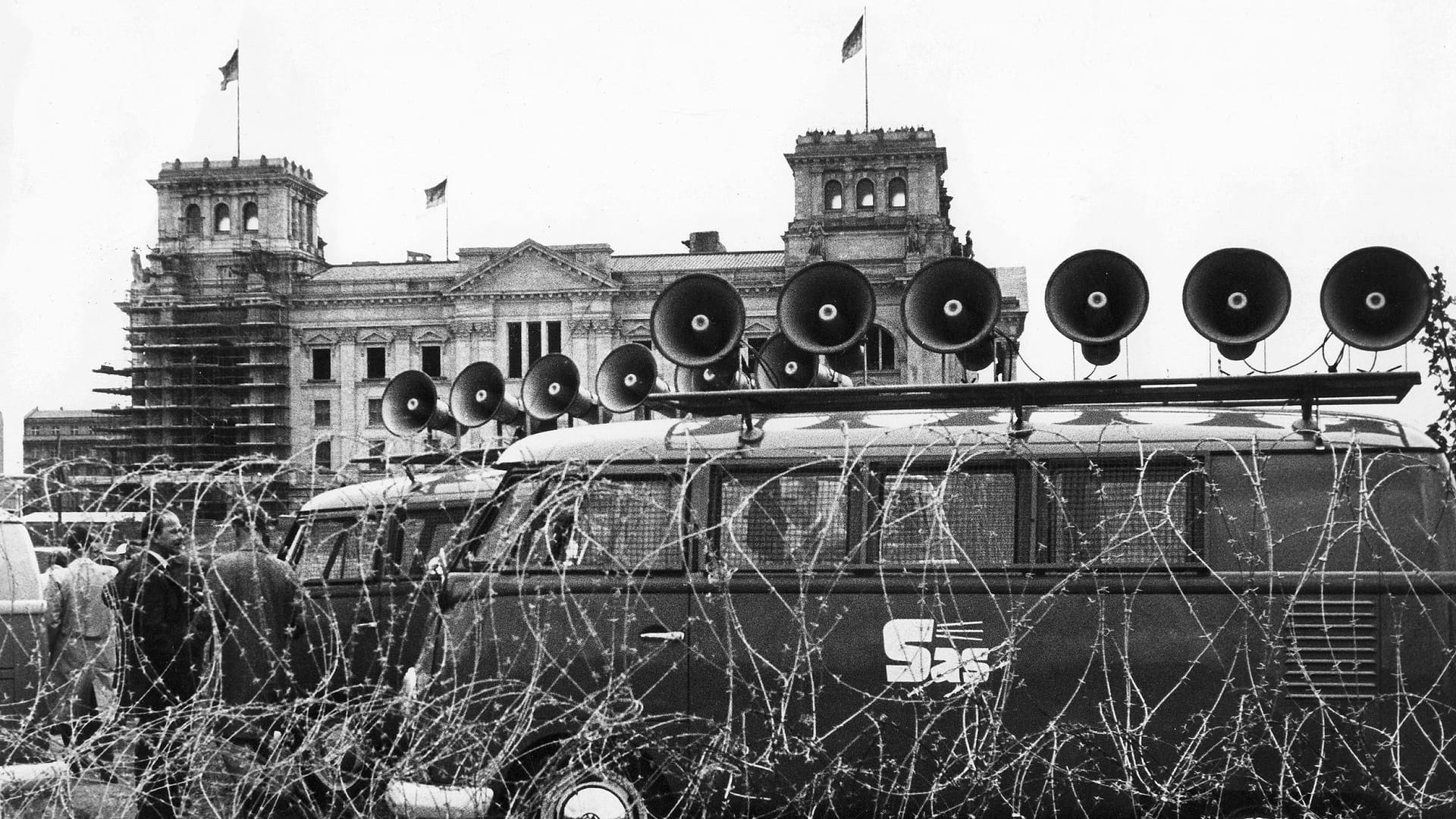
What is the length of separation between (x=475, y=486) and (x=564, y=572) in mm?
4281

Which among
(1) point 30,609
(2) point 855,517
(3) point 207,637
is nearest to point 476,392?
(1) point 30,609

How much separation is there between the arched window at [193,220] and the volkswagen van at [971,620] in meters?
94.1

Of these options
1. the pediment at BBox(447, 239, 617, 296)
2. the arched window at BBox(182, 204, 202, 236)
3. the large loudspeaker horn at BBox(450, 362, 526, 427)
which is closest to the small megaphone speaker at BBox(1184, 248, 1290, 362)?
the large loudspeaker horn at BBox(450, 362, 526, 427)

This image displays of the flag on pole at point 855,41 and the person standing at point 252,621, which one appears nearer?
the person standing at point 252,621

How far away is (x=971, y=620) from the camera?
7.74 meters

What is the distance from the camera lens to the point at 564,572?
A: 796cm

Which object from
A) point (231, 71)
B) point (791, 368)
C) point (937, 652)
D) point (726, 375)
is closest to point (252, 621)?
point (726, 375)

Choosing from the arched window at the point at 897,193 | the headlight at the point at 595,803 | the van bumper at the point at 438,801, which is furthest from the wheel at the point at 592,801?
the arched window at the point at 897,193

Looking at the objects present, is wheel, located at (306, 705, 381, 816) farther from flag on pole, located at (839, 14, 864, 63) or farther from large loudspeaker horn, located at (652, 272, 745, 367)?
flag on pole, located at (839, 14, 864, 63)

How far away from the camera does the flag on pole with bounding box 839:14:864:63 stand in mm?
77438

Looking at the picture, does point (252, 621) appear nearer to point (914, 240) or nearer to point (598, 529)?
point (598, 529)

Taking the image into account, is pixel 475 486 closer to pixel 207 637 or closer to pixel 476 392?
pixel 476 392

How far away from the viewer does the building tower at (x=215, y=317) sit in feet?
297

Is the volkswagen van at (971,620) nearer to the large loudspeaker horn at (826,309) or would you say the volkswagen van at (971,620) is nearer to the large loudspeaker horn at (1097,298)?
the large loudspeaker horn at (1097,298)
